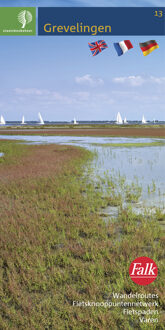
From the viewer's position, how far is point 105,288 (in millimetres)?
4410

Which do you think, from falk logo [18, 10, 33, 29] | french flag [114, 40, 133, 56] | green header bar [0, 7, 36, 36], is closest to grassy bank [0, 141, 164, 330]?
green header bar [0, 7, 36, 36]

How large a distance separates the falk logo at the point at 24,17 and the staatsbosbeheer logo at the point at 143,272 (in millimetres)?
13752

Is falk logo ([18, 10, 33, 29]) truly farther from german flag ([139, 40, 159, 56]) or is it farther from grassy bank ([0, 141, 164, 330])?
grassy bank ([0, 141, 164, 330])

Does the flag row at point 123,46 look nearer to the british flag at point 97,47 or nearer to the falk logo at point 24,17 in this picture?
the british flag at point 97,47

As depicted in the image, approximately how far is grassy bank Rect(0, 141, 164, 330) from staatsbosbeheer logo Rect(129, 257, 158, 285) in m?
0.11

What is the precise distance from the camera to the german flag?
1507 centimetres

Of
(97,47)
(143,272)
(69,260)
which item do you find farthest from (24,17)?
(143,272)

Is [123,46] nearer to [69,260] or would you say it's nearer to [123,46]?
[123,46]

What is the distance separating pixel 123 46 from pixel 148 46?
241 cm

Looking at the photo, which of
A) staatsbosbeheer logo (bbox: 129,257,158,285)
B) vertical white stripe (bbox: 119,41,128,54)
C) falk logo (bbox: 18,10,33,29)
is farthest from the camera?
vertical white stripe (bbox: 119,41,128,54)

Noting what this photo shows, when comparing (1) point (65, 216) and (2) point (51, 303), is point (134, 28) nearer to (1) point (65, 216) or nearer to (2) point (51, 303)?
(1) point (65, 216)

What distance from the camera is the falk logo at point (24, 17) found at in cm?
1374

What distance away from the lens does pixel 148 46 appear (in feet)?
49.5

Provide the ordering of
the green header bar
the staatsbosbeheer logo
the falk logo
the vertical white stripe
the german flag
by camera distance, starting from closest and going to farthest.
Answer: the staatsbosbeheer logo < the green header bar < the falk logo < the german flag < the vertical white stripe
